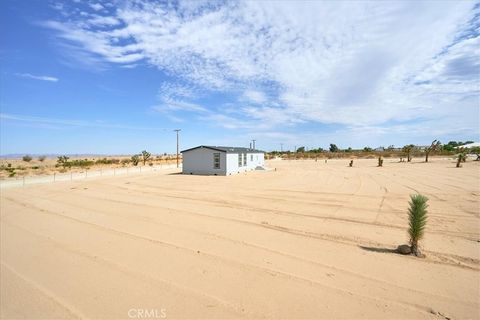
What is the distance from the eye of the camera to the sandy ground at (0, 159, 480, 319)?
4.35m

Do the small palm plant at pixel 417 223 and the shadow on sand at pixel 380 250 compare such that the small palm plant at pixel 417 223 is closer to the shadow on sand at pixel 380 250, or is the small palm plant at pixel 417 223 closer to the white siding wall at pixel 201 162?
the shadow on sand at pixel 380 250

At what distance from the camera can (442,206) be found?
35.9ft

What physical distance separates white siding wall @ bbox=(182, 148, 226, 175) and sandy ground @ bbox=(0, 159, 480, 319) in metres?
15.3

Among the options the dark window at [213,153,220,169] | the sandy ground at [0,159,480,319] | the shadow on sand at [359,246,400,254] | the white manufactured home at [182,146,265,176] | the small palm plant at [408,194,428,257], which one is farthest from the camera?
the dark window at [213,153,220,169]

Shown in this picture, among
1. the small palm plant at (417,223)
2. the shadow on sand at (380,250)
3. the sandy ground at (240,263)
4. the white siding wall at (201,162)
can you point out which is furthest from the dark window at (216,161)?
the small palm plant at (417,223)

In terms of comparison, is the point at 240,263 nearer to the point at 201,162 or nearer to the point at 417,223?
the point at 417,223

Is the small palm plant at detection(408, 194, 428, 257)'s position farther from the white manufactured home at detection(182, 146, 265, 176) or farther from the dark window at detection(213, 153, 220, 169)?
the dark window at detection(213, 153, 220, 169)

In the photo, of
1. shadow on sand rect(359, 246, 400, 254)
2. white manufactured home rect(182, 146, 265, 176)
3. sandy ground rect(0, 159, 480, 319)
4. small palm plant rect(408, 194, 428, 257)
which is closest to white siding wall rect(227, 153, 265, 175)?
white manufactured home rect(182, 146, 265, 176)

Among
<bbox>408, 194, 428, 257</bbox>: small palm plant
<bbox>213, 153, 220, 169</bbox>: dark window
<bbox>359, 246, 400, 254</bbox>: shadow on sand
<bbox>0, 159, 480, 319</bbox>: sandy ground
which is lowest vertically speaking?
<bbox>0, 159, 480, 319</bbox>: sandy ground

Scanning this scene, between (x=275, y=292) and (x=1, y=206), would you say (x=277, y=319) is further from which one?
(x=1, y=206)

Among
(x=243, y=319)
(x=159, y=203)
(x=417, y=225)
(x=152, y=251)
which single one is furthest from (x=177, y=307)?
(x=159, y=203)

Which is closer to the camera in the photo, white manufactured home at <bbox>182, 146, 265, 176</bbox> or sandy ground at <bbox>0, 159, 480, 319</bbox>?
sandy ground at <bbox>0, 159, 480, 319</bbox>

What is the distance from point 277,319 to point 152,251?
369 centimetres

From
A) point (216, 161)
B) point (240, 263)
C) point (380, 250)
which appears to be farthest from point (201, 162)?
point (380, 250)
